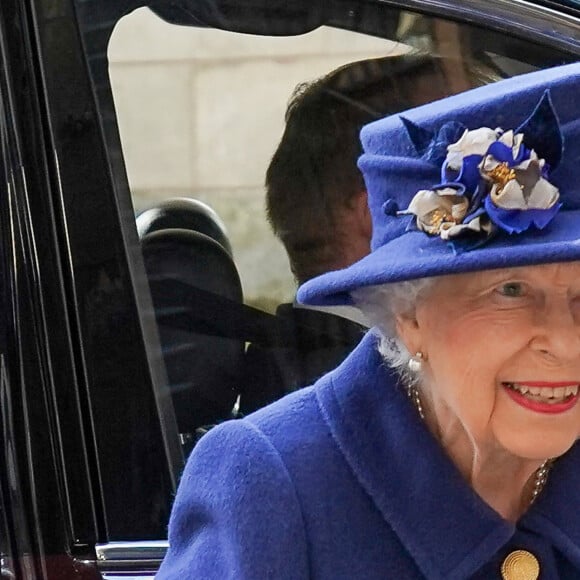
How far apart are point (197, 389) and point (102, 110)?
0.51 m

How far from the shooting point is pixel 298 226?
215 cm

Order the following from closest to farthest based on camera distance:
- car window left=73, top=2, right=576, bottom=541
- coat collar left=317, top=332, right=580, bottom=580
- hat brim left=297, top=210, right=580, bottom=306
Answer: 1. hat brim left=297, top=210, right=580, bottom=306
2. coat collar left=317, top=332, right=580, bottom=580
3. car window left=73, top=2, right=576, bottom=541

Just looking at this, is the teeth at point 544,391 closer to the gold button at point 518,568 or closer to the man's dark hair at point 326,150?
the gold button at point 518,568

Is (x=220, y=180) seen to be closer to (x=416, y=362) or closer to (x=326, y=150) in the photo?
(x=326, y=150)

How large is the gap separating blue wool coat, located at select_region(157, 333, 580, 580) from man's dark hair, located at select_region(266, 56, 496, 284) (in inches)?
19.1

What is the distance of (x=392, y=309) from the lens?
1.62m

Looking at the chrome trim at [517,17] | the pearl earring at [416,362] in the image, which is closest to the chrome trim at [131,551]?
the pearl earring at [416,362]

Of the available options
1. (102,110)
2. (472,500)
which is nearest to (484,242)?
(472,500)

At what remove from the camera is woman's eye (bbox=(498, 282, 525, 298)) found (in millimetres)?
1537

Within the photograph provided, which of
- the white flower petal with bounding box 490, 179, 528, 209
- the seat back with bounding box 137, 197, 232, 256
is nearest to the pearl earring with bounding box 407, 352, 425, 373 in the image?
the white flower petal with bounding box 490, 179, 528, 209

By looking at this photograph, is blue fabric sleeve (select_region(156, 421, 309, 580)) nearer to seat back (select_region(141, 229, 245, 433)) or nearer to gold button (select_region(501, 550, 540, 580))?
gold button (select_region(501, 550, 540, 580))

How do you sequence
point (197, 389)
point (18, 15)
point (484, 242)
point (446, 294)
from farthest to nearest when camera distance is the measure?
1. point (197, 389)
2. point (18, 15)
3. point (446, 294)
4. point (484, 242)

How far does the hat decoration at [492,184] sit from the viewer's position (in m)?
1.45

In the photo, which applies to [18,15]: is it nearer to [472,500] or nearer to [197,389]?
[197,389]
